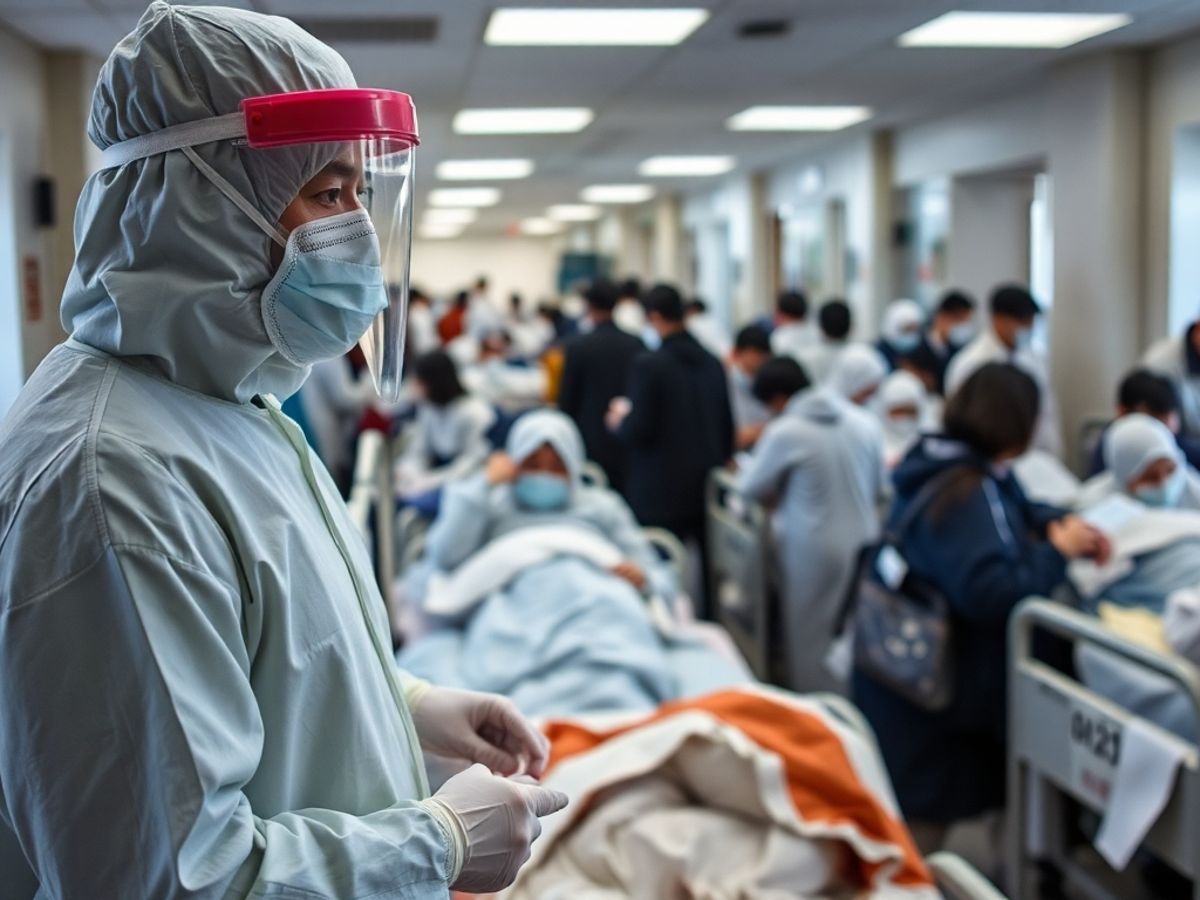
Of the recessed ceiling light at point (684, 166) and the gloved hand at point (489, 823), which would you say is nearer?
the gloved hand at point (489, 823)

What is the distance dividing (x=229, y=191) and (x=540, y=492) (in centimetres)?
315

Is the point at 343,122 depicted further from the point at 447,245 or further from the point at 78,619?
the point at 447,245

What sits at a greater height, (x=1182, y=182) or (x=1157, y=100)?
(x=1157, y=100)

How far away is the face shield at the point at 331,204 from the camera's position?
41.4 inches

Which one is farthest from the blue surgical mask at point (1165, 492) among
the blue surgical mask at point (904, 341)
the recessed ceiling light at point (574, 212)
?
the recessed ceiling light at point (574, 212)

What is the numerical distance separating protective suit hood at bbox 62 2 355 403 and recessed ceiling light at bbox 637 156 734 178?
974 cm

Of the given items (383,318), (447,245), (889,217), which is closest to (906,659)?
(383,318)

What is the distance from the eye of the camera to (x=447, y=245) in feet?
79.9

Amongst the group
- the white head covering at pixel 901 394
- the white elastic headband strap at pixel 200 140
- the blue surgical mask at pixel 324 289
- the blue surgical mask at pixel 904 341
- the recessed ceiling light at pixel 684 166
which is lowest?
the white head covering at pixel 901 394

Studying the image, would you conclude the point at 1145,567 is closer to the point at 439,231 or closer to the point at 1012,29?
the point at 1012,29

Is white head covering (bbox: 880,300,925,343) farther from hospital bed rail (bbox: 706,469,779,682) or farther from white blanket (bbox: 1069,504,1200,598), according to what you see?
white blanket (bbox: 1069,504,1200,598)

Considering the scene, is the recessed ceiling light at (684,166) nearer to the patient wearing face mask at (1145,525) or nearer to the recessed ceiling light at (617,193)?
the recessed ceiling light at (617,193)

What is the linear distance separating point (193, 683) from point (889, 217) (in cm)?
920

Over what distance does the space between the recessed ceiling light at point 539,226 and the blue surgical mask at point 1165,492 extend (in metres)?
15.5
